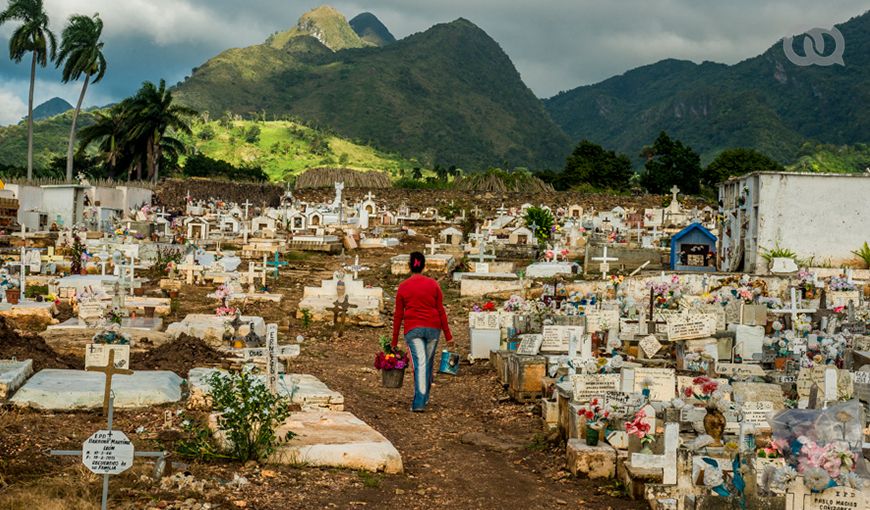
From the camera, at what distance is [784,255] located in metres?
23.6

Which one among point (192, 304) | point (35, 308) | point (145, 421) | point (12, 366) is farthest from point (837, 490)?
point (192, 304)

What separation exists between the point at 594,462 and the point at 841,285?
1314 cm

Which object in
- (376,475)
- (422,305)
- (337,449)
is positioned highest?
(422,305)

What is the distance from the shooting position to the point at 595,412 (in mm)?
7691

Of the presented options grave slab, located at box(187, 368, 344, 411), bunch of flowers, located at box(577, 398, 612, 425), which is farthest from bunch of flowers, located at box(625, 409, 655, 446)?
grave slab, located at box(187, 368, 344, 411)

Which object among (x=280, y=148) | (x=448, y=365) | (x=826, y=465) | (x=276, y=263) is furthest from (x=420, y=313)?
(x=280, y=148)

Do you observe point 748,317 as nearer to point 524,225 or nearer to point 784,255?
point 784,255

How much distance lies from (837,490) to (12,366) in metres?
6.99

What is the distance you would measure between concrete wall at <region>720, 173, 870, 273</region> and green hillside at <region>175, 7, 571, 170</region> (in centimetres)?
8740

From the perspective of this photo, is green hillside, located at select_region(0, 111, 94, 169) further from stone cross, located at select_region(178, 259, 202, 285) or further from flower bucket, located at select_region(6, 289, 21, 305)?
flower bucket, located at select_region(6, 289, 21, 305)

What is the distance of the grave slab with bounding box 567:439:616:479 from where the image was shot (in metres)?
7.19

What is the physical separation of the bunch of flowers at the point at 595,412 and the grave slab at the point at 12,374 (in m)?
4.71

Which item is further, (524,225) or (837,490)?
(524,225)

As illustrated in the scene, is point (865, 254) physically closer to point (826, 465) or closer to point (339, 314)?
point (339, 314)
